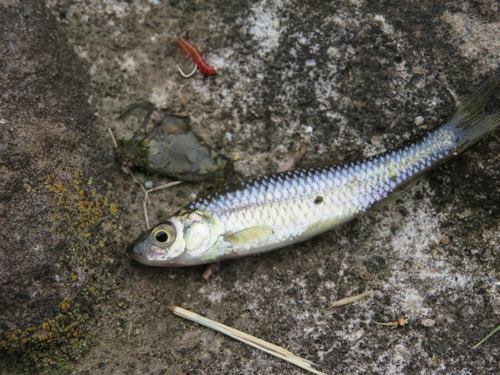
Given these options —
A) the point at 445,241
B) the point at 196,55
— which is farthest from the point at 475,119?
the point at 196,55

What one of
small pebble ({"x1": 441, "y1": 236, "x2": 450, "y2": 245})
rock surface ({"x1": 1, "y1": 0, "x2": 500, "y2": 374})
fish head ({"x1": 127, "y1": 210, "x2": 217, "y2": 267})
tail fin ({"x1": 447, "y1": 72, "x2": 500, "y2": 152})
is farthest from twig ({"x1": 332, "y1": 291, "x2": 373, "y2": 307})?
tail fin ({"x1": 447, "y1": 72, "x2": 500, "y2": 152})

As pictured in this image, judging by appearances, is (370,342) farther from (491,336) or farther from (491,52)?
(491,52)

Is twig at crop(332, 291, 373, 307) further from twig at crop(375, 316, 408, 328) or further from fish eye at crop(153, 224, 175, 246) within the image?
fish eye at crop(153, 224, 175, 246)

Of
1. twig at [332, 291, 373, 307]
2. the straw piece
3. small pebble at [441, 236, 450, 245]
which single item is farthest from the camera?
small pebble at [441, 236, 450, 245]

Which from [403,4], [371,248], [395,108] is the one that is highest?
[403,4]

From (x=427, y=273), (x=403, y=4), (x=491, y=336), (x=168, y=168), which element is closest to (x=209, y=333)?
(x=168, y=168)

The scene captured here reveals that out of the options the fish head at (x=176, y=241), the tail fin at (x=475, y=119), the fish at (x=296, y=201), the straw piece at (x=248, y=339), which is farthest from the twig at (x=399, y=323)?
the fish head at (x=176, y=241)

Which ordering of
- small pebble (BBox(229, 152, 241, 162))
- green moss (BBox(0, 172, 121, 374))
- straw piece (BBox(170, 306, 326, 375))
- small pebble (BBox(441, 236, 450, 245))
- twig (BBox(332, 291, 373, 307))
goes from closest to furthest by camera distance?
green moss (BBox(0, 172, 121, 374)), straw piece (BBox(170, 306, 326, 375)), twig (BBox(332, 291, 373, 307)), small pebble (BBox(441, 236, 450, 245)), small pebble (BBox(229, 152, 241, 162))
